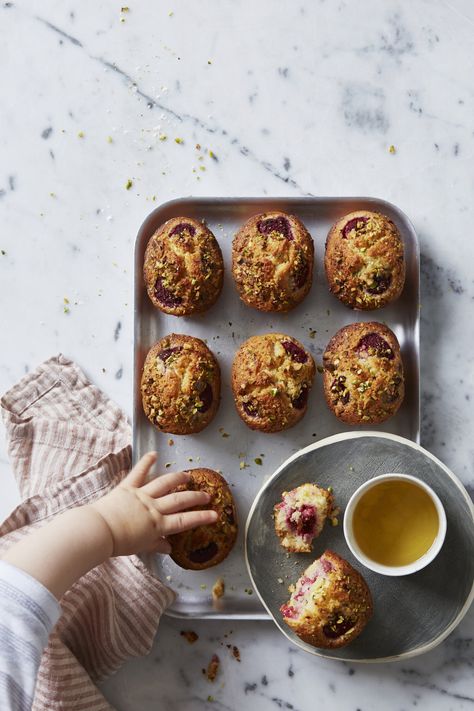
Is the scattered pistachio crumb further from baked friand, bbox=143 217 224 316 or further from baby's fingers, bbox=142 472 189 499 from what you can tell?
baked friand, bbox=143 217 224 316

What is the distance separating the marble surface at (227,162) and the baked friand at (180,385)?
157 millimetres

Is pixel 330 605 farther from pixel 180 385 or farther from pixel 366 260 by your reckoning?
pixel 366 260

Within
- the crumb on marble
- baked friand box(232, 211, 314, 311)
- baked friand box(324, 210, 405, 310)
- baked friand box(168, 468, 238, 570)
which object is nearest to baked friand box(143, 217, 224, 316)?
baked friand box(232, 211, 314, 311)

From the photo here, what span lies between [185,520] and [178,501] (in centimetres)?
→ 4

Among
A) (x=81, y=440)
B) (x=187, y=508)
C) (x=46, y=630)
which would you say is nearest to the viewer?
(x=46, y=630)

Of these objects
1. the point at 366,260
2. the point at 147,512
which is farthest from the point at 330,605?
the point at 366,260

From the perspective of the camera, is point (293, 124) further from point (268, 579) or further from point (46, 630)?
point (46, 630)

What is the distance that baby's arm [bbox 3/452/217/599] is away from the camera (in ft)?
4.80

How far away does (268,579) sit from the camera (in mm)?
1665

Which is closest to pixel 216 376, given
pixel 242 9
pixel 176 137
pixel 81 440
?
pixel 81 440

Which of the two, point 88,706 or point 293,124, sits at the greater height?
point 293,124

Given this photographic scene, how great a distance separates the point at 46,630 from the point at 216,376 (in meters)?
0.59

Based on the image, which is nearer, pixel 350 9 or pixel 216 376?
pixel 216 376

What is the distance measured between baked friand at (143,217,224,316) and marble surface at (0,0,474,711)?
0.51ft
